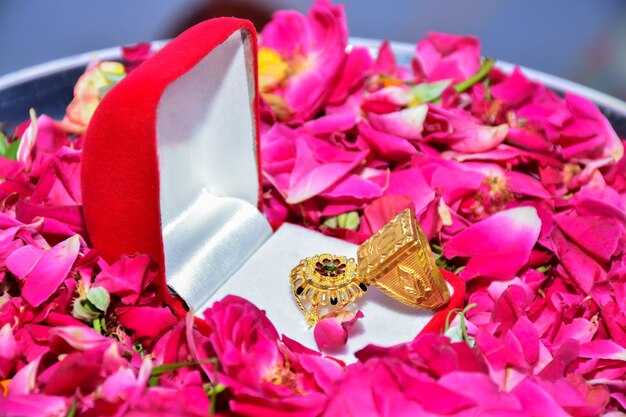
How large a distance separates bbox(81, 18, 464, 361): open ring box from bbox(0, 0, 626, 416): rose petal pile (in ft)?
0.06

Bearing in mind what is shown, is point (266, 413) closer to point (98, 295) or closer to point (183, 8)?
point (98, 295)

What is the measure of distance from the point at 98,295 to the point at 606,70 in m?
1.17

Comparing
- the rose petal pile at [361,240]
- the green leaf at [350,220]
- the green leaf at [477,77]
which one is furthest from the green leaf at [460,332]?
the green leaf at [477,77]

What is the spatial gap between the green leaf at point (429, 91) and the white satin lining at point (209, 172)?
143 mm

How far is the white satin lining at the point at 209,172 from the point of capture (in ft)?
1.57

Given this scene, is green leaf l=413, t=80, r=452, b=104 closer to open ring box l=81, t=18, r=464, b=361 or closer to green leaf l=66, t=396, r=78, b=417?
open ring box l=81, t=18, r=464, b=361

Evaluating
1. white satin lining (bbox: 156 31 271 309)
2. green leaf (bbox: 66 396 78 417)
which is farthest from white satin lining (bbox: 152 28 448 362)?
green leaf (bbox: 66 396 78 417)

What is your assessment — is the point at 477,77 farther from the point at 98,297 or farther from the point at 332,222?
the point at 98,297

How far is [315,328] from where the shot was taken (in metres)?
0.44

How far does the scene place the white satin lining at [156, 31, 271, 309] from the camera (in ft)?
1.57

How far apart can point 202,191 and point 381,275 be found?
15 cm

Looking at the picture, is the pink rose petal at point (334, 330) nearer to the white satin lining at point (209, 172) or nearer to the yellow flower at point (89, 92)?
the white satin lining at point (209, 172)

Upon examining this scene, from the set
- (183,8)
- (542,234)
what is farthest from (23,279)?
(183,8)

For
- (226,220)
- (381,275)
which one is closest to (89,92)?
(226,220)
